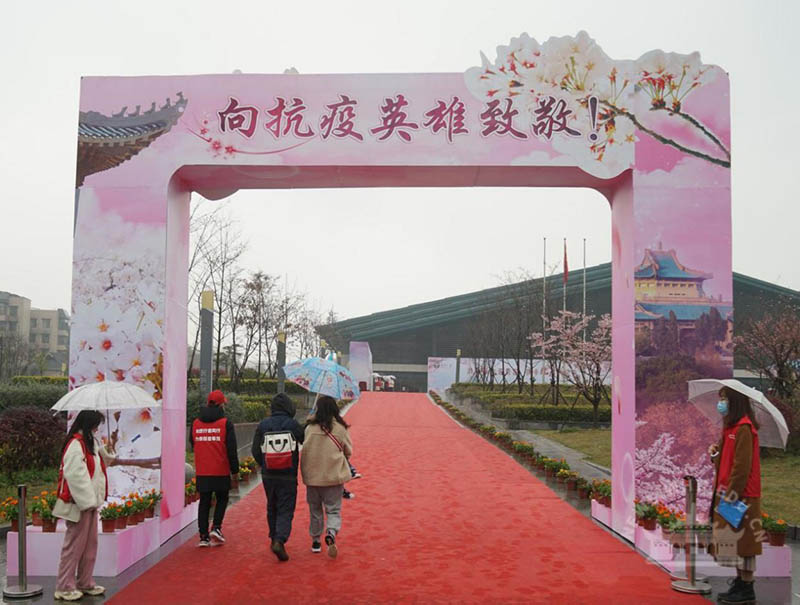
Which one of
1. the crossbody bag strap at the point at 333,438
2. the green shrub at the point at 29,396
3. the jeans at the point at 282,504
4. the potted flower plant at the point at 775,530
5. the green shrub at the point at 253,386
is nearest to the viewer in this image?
the potted flower plant at the point at 775,530

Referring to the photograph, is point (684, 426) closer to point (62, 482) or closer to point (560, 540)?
point (560, 540)

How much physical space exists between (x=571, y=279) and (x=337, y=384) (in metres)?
39.0

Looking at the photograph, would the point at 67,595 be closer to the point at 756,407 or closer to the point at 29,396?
the point at 756,407

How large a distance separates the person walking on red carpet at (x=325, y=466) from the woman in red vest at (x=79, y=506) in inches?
74.6

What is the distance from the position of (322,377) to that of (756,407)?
4.17 meters

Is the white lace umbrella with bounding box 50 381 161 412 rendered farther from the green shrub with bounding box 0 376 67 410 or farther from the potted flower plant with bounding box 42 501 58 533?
the green shrub with bounding box 0 376 67 410

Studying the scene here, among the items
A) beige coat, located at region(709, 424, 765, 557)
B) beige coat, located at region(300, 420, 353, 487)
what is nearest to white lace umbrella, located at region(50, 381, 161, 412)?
beige coat, located at region(300, 420, 353, 487)

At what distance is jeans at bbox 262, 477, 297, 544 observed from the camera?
7199mm

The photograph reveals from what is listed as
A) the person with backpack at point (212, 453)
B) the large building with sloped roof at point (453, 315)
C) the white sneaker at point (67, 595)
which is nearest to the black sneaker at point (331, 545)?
the person with backpack at point (212, 453)

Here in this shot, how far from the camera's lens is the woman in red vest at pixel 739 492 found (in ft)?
19.2

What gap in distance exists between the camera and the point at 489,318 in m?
39.8

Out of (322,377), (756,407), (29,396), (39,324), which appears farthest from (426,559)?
(39,324)

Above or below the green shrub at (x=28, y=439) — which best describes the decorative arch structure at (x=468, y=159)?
above

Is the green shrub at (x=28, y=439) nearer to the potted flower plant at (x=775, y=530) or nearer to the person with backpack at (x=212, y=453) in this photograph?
the person with backpack at (x=212, y=453)
